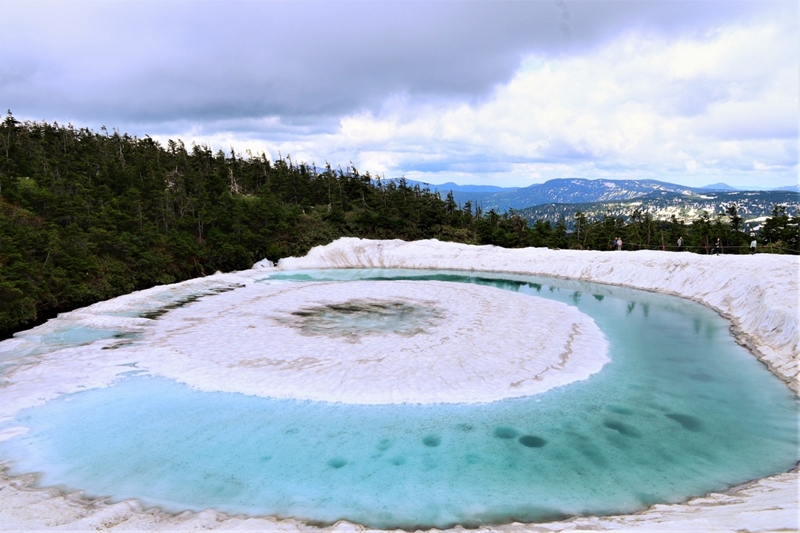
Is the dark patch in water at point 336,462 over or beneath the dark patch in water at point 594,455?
beneath

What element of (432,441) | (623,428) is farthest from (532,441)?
(623,428)

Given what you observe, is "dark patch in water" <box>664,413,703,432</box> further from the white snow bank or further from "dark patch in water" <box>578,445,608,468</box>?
the white snow bank

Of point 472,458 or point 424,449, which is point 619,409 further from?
point 424,449

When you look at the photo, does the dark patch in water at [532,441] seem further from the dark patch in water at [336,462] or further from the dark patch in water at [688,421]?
the dark patch in water at [336,462]

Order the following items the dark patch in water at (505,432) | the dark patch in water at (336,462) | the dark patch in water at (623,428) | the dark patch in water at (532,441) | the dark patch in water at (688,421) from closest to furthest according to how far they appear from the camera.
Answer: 1. the dark patch in water at (336,462)
2. the dark patch in water at (532,441)
3. the dark patch in water at (505,432)
4. the dark patch in water at (623,428)
5. the dark patch in water at (688,421)

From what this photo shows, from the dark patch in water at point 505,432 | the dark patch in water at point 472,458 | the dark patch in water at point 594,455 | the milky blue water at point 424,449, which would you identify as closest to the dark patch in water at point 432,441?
the milky blue water at point 424,449

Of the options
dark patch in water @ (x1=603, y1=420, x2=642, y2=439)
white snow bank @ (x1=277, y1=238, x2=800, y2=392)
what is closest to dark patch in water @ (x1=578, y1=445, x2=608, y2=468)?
dark patch in water @ (x1=603, y1=420, x2=642, y2=439)
